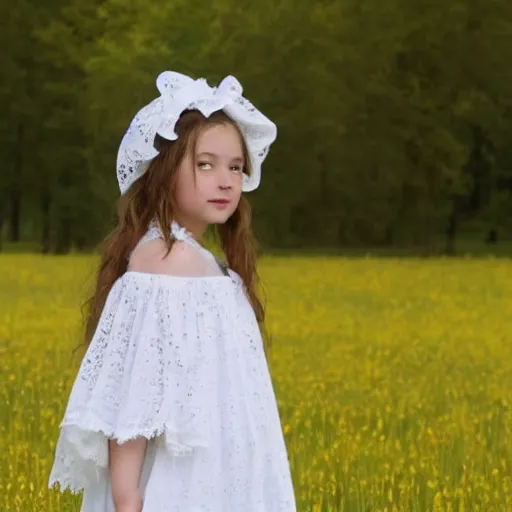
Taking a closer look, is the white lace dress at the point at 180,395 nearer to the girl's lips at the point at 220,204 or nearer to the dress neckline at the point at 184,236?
the dress neckline at the point at 184,236

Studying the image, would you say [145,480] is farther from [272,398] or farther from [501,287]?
[501,287]

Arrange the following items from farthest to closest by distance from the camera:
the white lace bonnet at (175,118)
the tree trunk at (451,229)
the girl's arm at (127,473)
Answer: the tree trunk at (451,229) → the white lace bonnet at (175,118) → the girl's arm at (127,473)

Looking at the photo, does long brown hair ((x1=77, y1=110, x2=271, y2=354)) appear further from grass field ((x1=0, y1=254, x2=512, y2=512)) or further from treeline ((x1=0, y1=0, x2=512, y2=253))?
treeline ((x1=0, y1=0, x2=512, y2=253))

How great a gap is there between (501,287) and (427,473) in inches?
803

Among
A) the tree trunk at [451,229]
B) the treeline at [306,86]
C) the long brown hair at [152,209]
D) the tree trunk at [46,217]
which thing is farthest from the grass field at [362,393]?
the tree trunk at [46,217]

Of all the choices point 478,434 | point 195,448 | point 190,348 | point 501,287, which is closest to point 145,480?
point 195,448

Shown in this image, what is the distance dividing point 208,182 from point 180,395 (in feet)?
2.12

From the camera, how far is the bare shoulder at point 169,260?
12.4 ft

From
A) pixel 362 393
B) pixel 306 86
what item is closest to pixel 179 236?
pixel 362 393

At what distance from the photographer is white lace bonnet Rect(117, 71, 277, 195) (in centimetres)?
391

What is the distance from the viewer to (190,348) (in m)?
3.72

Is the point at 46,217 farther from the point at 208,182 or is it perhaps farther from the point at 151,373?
the point at 151,373

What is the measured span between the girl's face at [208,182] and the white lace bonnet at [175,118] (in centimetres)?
7

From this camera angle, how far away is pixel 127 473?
3678mm
